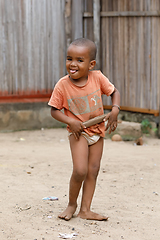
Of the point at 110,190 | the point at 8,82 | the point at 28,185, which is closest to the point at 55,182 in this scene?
the point at 28,185

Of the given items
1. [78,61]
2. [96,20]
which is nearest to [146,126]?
[96,20]

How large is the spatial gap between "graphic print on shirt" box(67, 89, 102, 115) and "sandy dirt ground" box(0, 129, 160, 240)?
962 millimetres

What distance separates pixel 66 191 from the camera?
4031 mm

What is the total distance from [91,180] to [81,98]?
2.43 ft

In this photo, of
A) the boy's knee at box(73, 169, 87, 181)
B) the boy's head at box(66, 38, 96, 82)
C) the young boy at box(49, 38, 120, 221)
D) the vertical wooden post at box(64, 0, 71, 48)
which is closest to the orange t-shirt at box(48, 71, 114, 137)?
the young boy at box(49, 38, 120, 221)

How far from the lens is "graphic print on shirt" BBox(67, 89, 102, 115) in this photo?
3.00 meters

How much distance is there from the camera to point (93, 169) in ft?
10.3

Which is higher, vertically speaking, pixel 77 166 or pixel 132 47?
pixel 132 47

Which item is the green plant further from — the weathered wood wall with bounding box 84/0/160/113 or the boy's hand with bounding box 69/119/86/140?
the boy's hand with bounding box 69/119/86/140

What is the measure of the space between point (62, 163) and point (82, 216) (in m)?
2.12

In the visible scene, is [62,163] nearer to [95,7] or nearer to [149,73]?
[149,73]

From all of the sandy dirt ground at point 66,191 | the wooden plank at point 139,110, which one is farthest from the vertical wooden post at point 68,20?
the sandy dirt ground at point 66,191

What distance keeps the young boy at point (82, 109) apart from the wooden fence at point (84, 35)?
4.19 metres

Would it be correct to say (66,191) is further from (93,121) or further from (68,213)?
(93,121)
